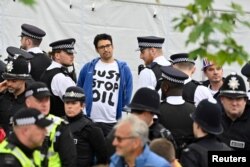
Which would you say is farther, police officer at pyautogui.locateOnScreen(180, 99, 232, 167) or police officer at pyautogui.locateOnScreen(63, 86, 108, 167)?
police officer at pyautogui.locateOnScreen(63, 86, 108, 167)

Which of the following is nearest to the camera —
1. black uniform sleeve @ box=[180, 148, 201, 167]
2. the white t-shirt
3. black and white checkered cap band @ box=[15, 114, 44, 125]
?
black and white checkered cap band @ box=[15, 114, 44, 125]

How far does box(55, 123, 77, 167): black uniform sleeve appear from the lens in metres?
7.74

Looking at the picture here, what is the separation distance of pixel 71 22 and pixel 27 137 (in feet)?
23.6

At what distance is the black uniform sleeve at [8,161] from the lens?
6574 millimetres

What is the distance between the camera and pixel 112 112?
35.1 feet

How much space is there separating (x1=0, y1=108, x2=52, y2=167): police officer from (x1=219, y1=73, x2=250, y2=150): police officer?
2550 millimetres

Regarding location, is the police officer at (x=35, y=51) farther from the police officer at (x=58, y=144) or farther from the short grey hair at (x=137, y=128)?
the short grey hair at (x=137, y=128)

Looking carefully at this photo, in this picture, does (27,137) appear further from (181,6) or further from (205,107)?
(181,6)

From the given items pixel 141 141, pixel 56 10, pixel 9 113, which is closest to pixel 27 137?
pixel 141 141

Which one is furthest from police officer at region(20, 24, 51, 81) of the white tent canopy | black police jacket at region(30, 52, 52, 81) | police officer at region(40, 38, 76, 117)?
the white tent canopy

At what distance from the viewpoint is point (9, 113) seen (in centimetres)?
903

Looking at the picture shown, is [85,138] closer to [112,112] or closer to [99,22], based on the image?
[112,112]

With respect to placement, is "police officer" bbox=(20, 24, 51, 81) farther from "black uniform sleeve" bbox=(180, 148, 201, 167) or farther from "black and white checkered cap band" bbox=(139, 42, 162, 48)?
"black uniform sleeve" bbox=(180, 148, 201, 167)

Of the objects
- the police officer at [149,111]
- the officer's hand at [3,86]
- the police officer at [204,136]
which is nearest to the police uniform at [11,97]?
the officer's hand at [3,86]
